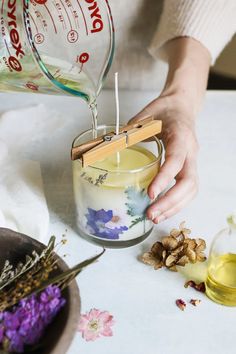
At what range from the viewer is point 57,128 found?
2.91 feet

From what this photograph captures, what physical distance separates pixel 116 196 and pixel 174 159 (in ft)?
0.32

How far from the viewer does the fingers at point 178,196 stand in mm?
677

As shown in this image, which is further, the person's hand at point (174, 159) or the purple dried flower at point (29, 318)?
the person's hand at point (174, 159)

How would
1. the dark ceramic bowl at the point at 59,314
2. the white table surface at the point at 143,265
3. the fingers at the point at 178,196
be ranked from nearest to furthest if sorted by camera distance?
the dark ceramic bowl at the point at 59,314 < the white table surface at the point at 143,265 < the fingers at the point at 178,196

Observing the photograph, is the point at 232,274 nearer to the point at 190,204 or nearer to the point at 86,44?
the point at 190,204

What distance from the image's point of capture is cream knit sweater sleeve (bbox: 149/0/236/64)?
92cm

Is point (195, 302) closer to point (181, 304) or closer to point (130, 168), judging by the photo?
point (181, 304)

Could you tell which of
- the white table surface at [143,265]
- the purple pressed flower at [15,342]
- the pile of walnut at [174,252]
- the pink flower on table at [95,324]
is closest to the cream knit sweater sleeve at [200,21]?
the white table surface at [143,265]

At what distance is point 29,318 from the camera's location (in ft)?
1.53

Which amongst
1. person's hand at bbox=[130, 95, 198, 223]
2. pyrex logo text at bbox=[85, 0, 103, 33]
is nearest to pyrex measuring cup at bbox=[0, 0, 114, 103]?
pyrex logo text at bbox=[85, 0, 103, 33]

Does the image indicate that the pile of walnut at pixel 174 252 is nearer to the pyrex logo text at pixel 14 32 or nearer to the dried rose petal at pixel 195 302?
the dried rose petal at pixel 195 302

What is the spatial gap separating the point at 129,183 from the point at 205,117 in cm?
32

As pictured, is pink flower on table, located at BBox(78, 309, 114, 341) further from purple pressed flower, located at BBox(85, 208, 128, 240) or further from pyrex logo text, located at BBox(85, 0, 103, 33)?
pyrex logo text, located at BBox(85, 0, 103, 33)

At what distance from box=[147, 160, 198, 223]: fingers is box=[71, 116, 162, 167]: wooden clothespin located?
0.24 feet
